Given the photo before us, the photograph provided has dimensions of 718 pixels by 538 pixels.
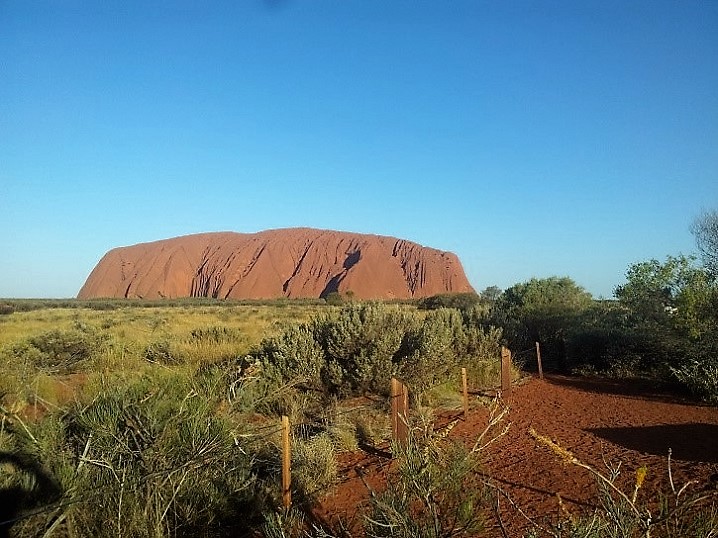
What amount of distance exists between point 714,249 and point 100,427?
16.2 m

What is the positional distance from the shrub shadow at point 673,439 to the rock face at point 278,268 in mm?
71303

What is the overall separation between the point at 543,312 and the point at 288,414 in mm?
16514

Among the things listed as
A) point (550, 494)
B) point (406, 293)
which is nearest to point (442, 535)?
point (550, 494)

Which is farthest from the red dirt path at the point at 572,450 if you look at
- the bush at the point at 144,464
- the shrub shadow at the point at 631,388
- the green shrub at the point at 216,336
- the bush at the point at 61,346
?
the bush at the point at 61,346

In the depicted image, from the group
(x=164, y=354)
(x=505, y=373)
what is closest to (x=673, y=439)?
(x=505, y=373)

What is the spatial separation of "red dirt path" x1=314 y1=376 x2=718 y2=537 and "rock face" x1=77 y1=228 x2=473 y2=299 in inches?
2722

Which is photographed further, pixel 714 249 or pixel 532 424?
pixel 714 249

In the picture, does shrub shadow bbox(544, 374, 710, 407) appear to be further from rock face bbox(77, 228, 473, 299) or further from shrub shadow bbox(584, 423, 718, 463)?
rock face bbox(77, 228, 473, 299)

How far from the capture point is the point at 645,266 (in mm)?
17594

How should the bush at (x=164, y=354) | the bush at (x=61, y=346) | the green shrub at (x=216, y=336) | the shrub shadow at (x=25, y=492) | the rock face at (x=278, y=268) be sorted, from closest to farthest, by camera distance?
the shrub shadow at (x=25, y=492), the bush at (x=164, y=354), the bush at (x=61, y=346), the green shrub at (x=216, y=336), the rock face at (x=278, y=268)

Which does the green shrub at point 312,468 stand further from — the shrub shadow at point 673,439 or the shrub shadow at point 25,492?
the shrub shadow at point 673,439

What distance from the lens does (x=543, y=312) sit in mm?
23500

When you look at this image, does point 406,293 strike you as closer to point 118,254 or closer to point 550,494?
point 118,254

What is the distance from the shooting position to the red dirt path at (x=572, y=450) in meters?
6.27
